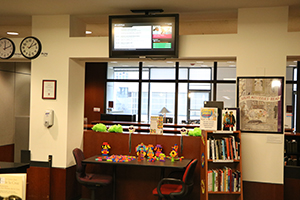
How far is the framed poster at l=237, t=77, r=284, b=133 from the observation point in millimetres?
4844

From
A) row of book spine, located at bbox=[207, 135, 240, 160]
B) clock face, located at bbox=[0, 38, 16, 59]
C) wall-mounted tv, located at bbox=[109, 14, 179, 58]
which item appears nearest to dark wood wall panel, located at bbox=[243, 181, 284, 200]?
row of book spine, located at bbox=[207, 135, 240, 160]

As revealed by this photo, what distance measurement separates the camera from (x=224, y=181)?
4.66m

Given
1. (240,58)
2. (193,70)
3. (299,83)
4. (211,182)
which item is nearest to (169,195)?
(211,182)

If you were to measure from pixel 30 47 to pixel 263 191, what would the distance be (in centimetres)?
458

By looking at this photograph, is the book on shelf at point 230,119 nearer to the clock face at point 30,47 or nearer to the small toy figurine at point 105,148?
the small toy figurine at point 105,148

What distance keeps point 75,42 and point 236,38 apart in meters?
2.72

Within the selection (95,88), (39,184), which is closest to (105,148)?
(39,184)

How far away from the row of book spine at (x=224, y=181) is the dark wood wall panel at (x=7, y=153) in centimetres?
526

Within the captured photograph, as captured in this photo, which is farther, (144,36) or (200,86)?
(200,86)

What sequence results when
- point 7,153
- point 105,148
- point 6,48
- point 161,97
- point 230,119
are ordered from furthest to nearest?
point 161,97 → point 7,153 → point 6,48 → point 105,148 → point 230,119

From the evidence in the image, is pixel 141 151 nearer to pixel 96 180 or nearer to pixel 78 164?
pixel 96 180

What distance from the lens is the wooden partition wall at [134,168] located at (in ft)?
17.9

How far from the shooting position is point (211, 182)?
184 inches

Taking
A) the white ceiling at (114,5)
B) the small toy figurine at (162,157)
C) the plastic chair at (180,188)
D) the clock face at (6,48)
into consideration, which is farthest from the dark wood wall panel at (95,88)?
the plastic chair at (180,188)
